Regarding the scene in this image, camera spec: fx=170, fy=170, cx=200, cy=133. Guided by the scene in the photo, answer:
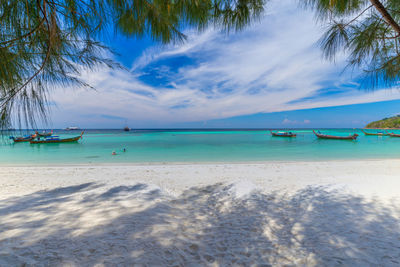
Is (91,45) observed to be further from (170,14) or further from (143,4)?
(170,14)

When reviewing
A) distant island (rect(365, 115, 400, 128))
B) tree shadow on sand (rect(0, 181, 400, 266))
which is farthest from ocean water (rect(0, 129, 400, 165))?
distant island (rect(365, 115, 400, 128))

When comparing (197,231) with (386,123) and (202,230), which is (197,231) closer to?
(202,230)

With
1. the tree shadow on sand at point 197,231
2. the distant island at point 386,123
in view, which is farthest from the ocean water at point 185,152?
the distant island at point 386,123

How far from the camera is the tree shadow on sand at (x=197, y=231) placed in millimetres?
1460

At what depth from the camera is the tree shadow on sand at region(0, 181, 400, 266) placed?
4.79 ft

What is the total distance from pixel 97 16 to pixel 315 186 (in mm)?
4979

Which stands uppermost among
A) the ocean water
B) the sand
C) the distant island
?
the distant island

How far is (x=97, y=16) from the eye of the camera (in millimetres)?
1527

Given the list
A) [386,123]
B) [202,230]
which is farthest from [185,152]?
[386,123]

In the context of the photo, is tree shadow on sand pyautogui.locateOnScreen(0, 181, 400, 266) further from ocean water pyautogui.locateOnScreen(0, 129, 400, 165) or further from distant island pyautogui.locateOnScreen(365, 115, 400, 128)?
distant island pyautogui.locateOnScreen(365, 115, 400, 128)

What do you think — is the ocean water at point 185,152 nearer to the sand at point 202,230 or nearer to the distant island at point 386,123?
the sand at point 202,230

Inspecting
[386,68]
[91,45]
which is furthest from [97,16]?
[386,68]

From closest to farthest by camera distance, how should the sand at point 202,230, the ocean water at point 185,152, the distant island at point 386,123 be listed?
1. the sand at point 202,230
2. the ocean water at point 185,152
3. the distant island at point 386,123

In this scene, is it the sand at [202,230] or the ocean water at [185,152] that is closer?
the sand at [202,230]
